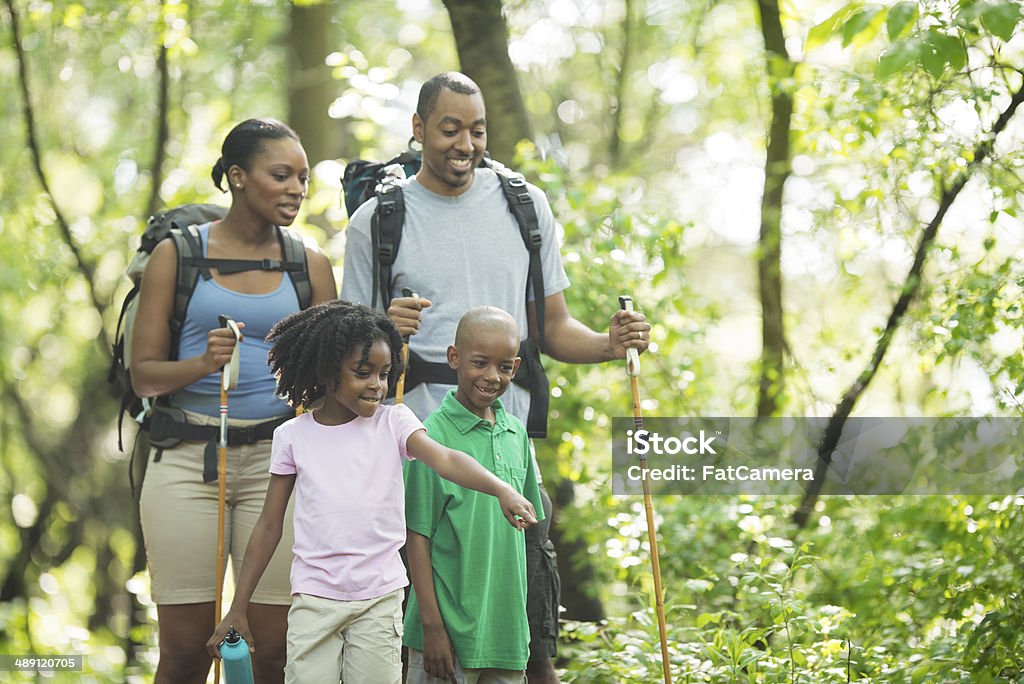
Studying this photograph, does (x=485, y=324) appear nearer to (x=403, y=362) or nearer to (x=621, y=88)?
(x=403, y=362)

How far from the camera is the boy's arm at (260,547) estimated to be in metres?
3.39

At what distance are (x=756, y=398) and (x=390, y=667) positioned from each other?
5016mm

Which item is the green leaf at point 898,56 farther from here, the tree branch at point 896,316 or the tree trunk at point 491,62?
the tree trunk at point 491,62

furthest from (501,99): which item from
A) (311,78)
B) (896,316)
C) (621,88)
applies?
(621,88)

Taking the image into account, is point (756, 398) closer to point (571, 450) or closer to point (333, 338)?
point (571, 450)

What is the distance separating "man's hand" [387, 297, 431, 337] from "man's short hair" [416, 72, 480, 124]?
682 millimetres

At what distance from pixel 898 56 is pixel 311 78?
7376mm

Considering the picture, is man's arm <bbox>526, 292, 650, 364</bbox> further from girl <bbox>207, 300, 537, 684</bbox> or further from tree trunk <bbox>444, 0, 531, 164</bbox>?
tree trunk <bbox>444, 0, 531, 164</bbox>

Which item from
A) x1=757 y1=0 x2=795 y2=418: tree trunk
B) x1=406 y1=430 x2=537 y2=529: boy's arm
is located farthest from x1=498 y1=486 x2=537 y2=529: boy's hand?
x1=757 y1=0 x2=795 y2=418: tree trunk

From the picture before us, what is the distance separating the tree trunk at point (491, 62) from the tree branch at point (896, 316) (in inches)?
88.0

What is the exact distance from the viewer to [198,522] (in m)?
3.97

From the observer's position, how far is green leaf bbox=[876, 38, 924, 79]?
135 inches

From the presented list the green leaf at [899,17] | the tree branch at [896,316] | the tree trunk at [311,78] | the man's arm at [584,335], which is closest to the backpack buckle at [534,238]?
the man's arm at [584,335]

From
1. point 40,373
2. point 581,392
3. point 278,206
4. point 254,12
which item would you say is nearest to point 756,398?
point 581,392
